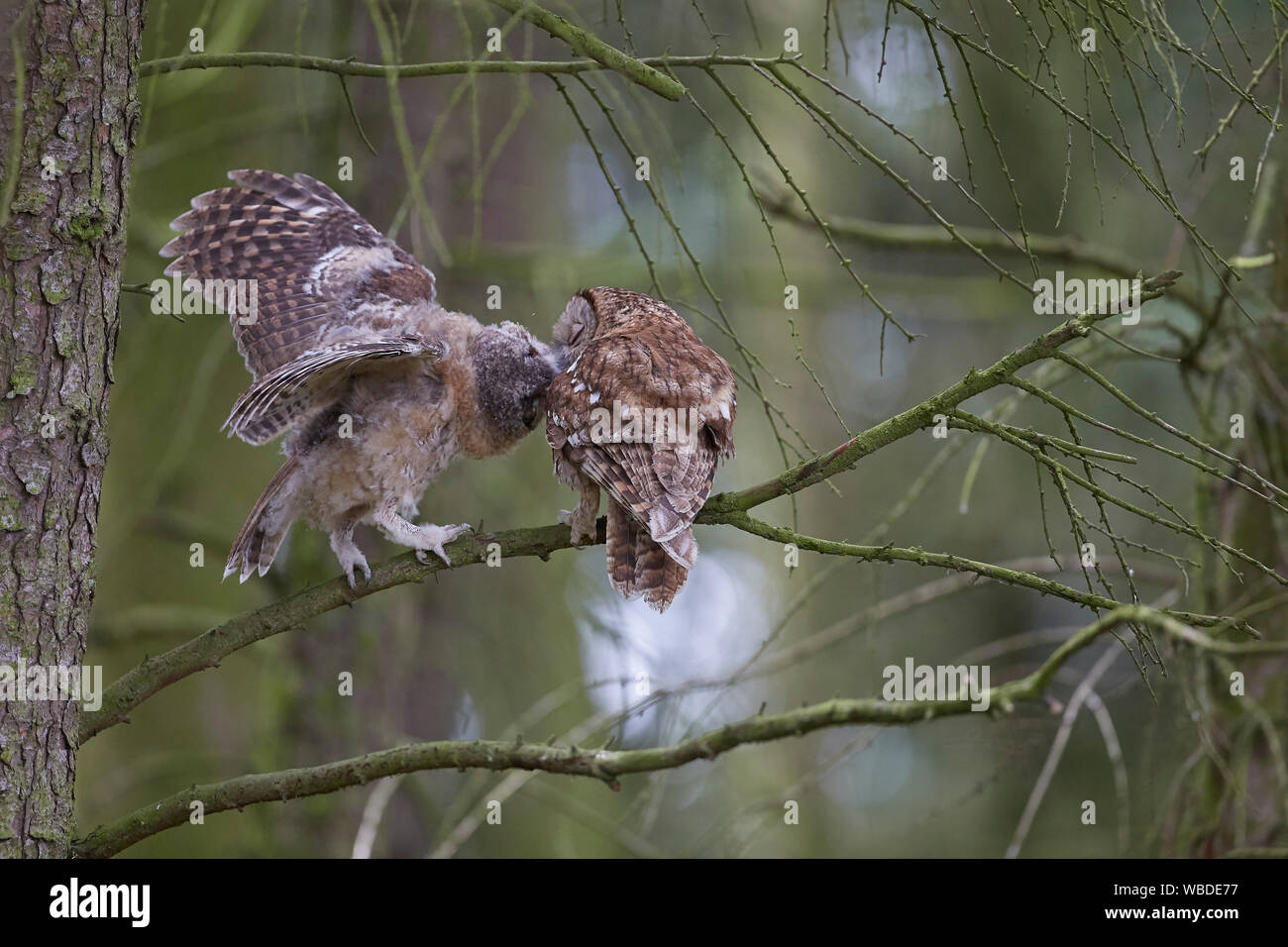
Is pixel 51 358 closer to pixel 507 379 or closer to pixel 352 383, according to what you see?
pixel 352 383

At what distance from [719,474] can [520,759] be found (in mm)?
5964

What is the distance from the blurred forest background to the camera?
3672 mm

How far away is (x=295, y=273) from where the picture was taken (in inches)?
153

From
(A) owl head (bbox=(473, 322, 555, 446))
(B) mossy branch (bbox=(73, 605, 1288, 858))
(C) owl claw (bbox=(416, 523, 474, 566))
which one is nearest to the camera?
(B) mossy branch (bbox=(73, 605, 1288, 858))

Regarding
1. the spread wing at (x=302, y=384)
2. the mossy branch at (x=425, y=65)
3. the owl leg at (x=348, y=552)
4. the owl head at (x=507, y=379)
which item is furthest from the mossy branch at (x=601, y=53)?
the owl leg at (x=348, y=552)

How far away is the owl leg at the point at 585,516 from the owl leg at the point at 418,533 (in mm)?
321

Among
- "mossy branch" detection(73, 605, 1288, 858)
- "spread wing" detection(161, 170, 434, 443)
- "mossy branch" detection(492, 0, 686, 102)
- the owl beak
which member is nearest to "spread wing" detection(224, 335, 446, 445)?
"spread wing" detection(161, 170, 434, 443)

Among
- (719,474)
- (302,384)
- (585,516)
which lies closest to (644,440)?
(585,516)

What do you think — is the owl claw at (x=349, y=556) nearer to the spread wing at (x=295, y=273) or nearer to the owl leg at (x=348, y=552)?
the owl leg at (x=348, y=552)

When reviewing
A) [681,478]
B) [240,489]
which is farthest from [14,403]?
[240,489]

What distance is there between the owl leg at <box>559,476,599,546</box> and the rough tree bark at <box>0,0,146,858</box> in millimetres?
1129

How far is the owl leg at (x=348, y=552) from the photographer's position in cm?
330

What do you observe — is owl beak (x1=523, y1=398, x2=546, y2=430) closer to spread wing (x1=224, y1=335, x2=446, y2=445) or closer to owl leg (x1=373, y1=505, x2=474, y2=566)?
spread wing (x1=224, y1=335, x2=446, y2=445)
